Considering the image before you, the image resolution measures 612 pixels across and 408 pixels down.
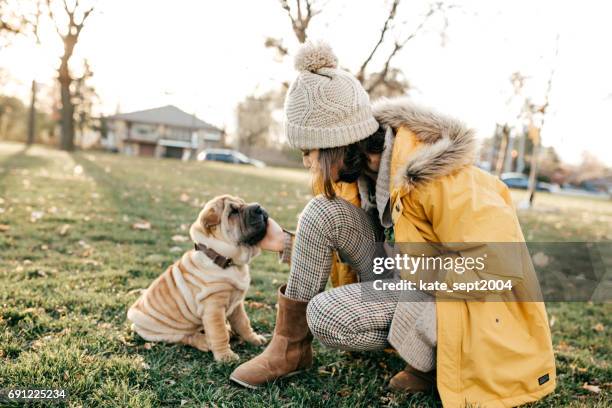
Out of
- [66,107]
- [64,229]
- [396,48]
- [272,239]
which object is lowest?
[64,229]

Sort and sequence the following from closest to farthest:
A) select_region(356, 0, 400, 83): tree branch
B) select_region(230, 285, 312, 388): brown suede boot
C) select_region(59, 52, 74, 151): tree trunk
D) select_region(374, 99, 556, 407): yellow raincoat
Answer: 1. select_region(374, 99, 556, 407): yellow raincoat
2. select_region(230, 285, 312, 388): brown suede boot
3. select_region(356, 0, 400, 83): tree branch
4. select_region(59, 52, 74, 151): tree trunk

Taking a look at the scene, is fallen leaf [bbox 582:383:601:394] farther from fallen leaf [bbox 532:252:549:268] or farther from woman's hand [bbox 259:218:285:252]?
fallen leaf [bbox 532:252:549:268]

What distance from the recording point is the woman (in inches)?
83.7

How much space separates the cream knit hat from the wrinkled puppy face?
0.69m

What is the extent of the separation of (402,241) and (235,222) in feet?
4.03

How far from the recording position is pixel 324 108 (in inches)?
96.4

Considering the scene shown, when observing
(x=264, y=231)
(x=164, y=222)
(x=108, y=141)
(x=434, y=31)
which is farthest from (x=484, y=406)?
(x=108, y=141)

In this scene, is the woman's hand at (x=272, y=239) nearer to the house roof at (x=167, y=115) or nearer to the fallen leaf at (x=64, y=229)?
the fallen leaf at (x=64, y=229)

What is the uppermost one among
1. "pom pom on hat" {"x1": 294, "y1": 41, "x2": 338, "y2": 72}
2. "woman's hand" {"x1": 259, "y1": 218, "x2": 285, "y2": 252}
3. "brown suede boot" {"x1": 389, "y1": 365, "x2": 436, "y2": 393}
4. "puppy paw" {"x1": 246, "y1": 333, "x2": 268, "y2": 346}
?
"pom pom on hat" {"x1": 294, "y1": 41, "x2": 338, "y2": 72}

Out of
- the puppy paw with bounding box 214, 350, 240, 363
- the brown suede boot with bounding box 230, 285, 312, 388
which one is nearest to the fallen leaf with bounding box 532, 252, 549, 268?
the brown suede boot with bounding box 230, 285, 312, 388

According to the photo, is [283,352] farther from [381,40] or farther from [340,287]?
[381,40]

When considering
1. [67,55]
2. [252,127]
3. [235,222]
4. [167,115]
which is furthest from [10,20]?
[252,127]

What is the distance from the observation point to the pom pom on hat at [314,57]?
258cm

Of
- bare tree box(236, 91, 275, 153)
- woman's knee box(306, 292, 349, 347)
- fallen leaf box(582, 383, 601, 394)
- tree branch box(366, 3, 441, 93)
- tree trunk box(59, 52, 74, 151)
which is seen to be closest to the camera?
woman's knee box(306, 292, 349, 347)
